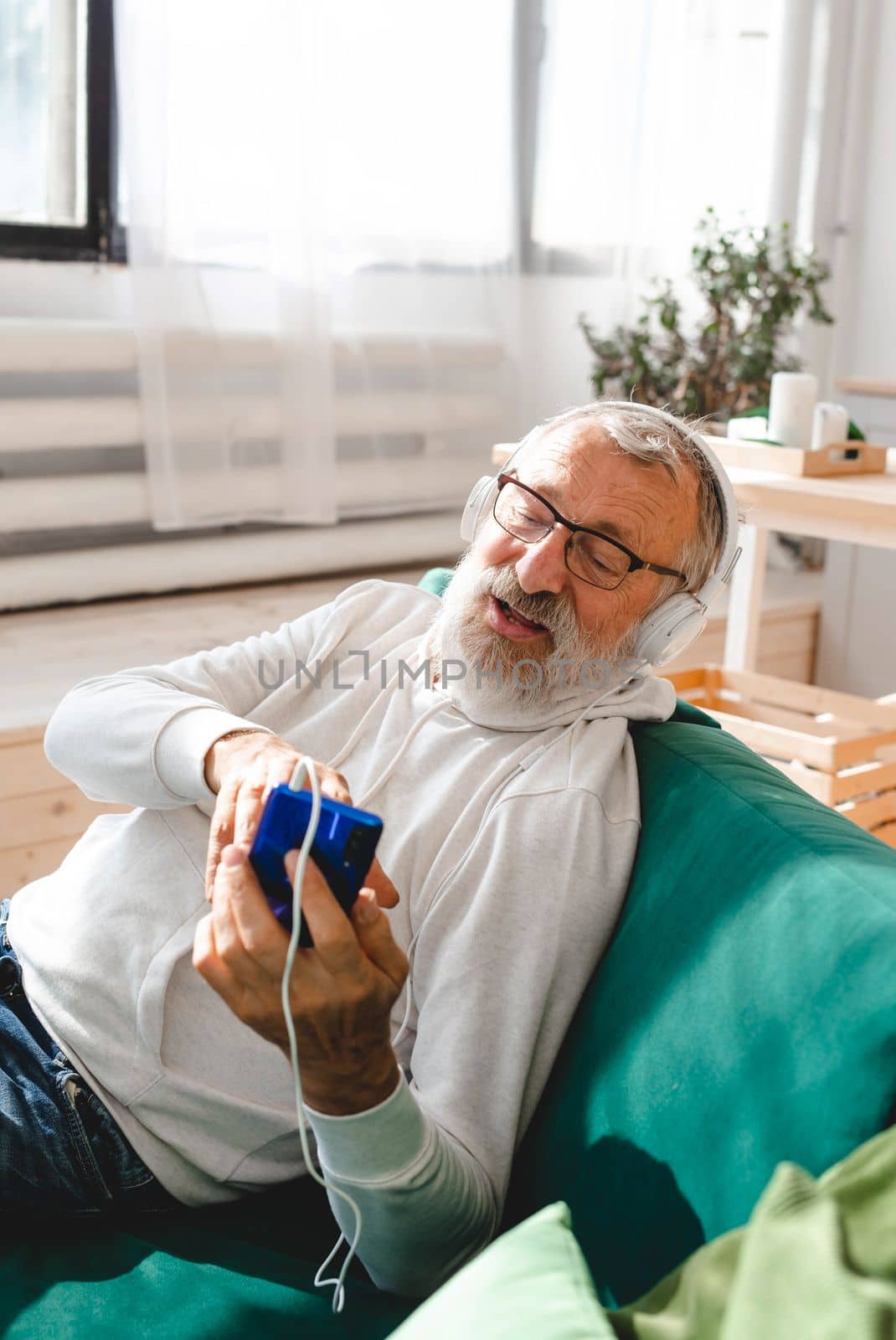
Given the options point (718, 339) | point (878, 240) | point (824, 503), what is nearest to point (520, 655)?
point (824, 503)

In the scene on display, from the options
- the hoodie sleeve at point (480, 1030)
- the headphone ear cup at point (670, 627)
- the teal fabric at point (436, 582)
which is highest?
the headphone ear cup at point (670, 627)

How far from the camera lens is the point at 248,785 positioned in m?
1.03

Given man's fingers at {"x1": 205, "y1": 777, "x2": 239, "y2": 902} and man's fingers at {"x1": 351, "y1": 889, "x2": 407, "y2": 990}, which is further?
man's fingers at {"x1": 205, "y1": 777, "x2": 239, "y2": 902}

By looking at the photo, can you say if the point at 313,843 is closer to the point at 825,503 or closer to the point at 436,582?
the point at 436,582

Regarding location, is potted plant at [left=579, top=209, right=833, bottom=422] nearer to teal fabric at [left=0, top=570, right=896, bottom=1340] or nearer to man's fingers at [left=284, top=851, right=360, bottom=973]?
teal fabric at [left=0, top=570, right=896, bottom=1340]

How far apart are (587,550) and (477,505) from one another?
19cm

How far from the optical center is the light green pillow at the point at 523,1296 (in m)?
0.66

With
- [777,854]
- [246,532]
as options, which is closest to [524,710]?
[777,854]

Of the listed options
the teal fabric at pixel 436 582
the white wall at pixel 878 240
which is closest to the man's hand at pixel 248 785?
the teal fabric at pixel 436 582

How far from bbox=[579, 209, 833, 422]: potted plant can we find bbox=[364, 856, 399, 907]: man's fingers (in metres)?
2.75

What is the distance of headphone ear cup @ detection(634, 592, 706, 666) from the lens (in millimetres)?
1312

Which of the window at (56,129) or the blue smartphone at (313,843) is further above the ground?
the window at (56,129)

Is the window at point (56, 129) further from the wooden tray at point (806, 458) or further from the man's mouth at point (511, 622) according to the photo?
the man's mouth at point (511, 622)

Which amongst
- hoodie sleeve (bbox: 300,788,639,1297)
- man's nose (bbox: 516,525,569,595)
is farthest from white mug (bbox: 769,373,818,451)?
hoodie sleeve (bbox: 300,788,639,1297)
